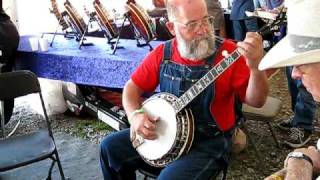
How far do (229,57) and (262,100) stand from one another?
0.24 m

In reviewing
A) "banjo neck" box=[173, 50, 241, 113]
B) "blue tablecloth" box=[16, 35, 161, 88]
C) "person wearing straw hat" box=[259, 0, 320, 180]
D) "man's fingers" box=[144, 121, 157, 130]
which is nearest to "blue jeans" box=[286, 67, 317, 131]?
"blue tablecloth" box=[16, 35, 161, 88]

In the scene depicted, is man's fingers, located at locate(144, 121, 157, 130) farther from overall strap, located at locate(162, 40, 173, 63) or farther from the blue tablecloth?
the blue tablecloth

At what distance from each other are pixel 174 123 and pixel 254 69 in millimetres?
437

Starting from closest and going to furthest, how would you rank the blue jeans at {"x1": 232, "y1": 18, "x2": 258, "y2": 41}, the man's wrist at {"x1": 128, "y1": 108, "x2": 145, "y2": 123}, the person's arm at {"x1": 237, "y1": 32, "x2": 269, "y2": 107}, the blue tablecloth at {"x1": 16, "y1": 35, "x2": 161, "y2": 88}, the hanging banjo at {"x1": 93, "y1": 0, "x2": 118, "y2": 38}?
the person's arm at {"x1": 237, "y1": 32, "x2": 269, "y2": 107}
the man's wrist at {"x1": 128, "y1": 108, "x2": 145, "y2": 123}
the blue tablecloth at {"x1": 16, "y1": 35, "x2": 161, "y2": 88}
the hanging banjo at {"x1": 93, "y1": 0, "x2": 118, "y2": 38}
the blue jeans at {"x1": 232, "y1": 18, "x2": 258, "y2": 41}

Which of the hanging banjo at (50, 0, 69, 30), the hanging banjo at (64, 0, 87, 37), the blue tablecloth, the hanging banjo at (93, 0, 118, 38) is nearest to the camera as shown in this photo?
the blue tablecloth

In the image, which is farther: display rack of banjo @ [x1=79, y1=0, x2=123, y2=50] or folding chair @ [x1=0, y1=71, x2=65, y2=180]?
display rack of banjo @ [x1=79, y1=0, x2=123, y2=50]

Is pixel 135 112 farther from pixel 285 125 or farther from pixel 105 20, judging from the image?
pixel 285 125

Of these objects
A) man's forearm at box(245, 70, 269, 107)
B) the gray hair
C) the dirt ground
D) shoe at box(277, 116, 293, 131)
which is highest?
the gray hair

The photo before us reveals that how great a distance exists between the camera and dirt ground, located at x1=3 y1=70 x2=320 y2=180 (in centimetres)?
275

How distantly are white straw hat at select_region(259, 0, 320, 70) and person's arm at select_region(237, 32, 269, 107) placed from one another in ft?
1.52

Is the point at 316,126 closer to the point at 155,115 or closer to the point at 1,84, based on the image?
the point at 155,115

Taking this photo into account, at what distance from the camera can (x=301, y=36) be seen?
109 centimetres

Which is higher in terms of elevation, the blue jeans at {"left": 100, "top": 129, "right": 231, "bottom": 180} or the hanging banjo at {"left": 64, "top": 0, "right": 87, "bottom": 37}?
the hanging banjo at {"left": 64, "top": 0, "right": 87, "bottom": 37}

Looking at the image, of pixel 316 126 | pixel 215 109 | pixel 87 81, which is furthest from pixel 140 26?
pixel 316 126
